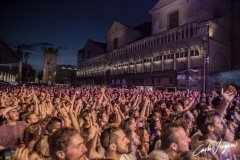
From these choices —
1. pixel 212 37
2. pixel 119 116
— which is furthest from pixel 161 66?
pixel 119 116

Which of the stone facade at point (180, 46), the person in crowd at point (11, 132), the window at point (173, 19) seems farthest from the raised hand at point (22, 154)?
the window at point (173, 19)

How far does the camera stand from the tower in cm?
9725

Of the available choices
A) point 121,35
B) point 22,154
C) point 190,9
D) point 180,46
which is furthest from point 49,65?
point 22,154

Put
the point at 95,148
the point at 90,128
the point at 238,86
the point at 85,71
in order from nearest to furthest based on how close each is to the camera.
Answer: the point at 95,148 < the point at 90,128 < the point at 238,86 < the point at 85,71

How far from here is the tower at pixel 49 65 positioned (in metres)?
97.2

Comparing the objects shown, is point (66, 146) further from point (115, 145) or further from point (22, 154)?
point (22, 154)

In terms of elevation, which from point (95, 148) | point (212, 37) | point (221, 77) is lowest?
point (95, 148)

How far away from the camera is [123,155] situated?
4.30 meters

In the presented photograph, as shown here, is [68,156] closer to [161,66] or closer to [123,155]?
[123,155]

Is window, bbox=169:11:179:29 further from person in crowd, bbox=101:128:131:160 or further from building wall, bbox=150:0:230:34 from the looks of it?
person in crowd, bbox=101:128:131:160

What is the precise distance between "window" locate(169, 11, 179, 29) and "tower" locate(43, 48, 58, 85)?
55.5m

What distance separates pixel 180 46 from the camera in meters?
44.5

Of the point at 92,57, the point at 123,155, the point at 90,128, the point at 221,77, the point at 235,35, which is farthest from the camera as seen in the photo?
the point at 92,57

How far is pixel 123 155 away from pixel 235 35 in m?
43.5
